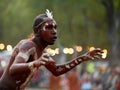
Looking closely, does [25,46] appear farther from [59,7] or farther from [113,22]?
[59,7]

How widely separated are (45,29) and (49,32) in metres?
0.09

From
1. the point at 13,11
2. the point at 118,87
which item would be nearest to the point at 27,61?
the point at 118,87

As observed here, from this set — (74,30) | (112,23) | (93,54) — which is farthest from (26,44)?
(74,30)

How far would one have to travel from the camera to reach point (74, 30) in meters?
58.1

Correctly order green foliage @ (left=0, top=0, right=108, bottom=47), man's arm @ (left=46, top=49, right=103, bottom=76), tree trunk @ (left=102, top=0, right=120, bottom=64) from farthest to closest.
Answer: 1. green foliage @ (left=0, top=0, right=108, bottom=47)
2. tree trunk @ (left=102, top=0, right=120, bottom=64)
3. man's arm @ (left=46, top=49, right=103, bottom=76)

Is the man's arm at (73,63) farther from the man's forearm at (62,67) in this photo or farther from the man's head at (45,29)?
the man's head at (45,29)

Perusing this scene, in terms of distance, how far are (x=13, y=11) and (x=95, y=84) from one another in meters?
27.3

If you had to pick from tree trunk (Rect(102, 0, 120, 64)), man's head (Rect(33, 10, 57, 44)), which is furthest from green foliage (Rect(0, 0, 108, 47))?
man's head (Rect(33, 10, 57, 44))

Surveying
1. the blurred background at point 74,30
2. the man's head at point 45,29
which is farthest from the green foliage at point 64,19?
A: the man's head at point 45,29

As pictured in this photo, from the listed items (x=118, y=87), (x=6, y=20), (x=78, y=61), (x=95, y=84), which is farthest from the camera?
(x=6, y=20)

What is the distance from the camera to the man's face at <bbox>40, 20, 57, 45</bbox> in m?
10.0

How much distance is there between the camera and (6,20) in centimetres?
5750

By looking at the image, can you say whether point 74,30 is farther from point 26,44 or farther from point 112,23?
point 26,44

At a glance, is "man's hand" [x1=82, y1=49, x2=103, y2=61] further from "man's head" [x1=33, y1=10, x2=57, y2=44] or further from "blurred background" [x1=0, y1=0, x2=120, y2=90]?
"blurred background" [x1=0, y1=0, x2=120, y2=90]
